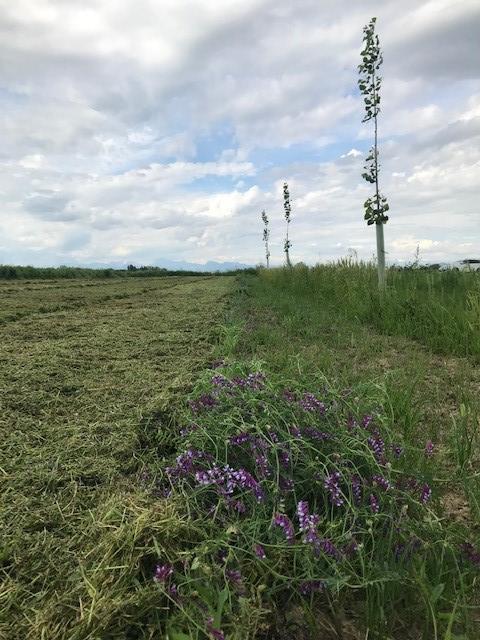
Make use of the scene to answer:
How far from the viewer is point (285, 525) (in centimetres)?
141

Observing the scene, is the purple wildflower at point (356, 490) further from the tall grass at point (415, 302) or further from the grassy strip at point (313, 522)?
the tall grass at point (415, 302)

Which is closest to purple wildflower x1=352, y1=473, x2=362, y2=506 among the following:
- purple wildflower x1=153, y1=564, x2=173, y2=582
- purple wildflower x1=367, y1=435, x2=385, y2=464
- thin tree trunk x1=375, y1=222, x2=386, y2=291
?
purple wildflower x1=367, y1=435, x2=385, y2=464

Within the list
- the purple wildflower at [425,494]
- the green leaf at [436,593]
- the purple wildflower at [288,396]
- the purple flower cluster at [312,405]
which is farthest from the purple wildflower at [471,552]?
the purple wildflower at [288,396]

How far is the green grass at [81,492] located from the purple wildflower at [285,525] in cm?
29

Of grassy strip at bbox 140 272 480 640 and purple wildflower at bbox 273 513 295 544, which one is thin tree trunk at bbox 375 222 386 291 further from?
purple wildflower at bbox 273 513 295 544

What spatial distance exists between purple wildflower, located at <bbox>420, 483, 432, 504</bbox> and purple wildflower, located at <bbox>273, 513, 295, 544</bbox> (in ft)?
1.90

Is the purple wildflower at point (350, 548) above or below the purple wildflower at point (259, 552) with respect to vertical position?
below

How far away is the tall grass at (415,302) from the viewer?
16.3 feet

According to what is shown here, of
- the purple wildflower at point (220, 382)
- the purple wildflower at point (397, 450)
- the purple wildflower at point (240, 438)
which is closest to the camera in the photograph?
the purple wildflower at point (240, 438)

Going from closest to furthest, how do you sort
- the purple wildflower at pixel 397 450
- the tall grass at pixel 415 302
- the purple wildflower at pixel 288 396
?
the purple wildflower at pixel 397 450, the purple wildflower at pixel 288 396, the tall grass at pixel 415 302

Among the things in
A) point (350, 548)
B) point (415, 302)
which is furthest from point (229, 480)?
point (415, 302)

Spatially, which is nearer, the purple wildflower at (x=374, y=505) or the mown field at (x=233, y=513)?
the mown field at (x=233, y=513)

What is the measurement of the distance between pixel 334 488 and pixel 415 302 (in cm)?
527

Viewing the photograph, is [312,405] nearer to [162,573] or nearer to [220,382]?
[220,382]
